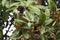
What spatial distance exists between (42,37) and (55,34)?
5.0 inches

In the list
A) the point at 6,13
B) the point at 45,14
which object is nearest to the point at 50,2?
the point at 45,14

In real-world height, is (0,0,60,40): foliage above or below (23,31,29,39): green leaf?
above

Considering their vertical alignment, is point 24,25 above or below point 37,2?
below

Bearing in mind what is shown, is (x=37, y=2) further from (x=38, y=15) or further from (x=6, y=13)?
(x=6, y=13)

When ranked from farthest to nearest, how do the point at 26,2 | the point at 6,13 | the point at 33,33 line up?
the point at 6,13
the point at 26,2
the point at 33,33

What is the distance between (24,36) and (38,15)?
0.57 ft

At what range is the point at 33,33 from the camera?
1.29m

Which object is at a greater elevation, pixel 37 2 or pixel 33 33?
pixel 37 2

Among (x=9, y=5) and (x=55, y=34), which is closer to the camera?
(x=55, y=34)

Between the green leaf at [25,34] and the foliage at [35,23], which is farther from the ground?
the foliage at [35,23]

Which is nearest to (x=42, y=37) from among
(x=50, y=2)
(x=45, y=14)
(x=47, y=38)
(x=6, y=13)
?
(x=47, y=38)

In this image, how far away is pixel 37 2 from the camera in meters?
1.49

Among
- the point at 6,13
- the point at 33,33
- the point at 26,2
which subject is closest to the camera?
the point at 33,33

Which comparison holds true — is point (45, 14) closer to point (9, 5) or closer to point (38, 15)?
point (38, 15)
